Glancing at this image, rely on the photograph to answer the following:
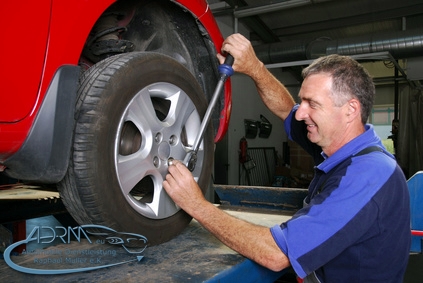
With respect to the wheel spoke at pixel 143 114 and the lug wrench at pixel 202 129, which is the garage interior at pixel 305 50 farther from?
the wheel spoke at pixel 143 114

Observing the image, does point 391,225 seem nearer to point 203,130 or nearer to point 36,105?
point 203,130

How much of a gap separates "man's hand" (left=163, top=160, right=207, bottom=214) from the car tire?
3cm

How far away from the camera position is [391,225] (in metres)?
1.15

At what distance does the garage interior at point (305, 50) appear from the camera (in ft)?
18.2

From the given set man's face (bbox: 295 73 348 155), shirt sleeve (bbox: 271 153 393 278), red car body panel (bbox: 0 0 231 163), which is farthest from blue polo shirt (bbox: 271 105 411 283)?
red car body panel (bbox: 0 0 231 163)

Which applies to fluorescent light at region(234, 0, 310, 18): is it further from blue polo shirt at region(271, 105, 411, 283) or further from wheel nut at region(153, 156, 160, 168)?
wheel nut at region(153, 156, 160, 168)

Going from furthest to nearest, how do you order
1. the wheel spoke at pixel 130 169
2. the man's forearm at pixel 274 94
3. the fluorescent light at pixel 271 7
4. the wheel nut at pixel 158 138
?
the fluorescent light at pixel 271 7, the man's forearm at pixel 274 94, the wheel nut at pixel 158 138, the wheel spoke at pixel 130 169

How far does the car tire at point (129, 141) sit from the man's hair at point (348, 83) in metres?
0.53

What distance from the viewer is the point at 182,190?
1.25 meters

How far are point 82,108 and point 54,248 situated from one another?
0.69 metres

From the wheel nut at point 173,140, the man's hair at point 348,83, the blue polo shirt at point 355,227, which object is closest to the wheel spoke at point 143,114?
the wheel nut at point 173,140

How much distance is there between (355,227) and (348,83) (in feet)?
1.78

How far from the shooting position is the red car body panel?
2.78ft

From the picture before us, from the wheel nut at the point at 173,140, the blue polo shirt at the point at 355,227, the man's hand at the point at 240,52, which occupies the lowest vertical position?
the blue polo shirt at the point at 355,227
